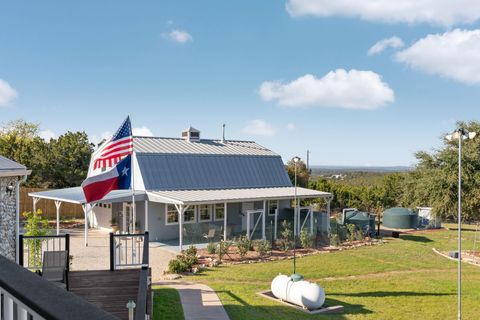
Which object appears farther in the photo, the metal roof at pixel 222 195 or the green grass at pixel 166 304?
the metal roof at pixel 222 195

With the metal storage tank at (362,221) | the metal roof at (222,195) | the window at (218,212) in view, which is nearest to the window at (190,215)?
the metal roof at (222,195)

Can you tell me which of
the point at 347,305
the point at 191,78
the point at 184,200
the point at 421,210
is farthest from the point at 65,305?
the point at 421,210

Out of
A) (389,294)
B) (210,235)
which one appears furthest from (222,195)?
(389,294)

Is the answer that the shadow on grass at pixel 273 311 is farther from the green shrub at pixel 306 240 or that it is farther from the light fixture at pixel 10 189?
the green shrub at pixel 306 240

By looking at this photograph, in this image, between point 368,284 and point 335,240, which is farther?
point 335,240

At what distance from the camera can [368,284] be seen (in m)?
16.4

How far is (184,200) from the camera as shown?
21844 mm

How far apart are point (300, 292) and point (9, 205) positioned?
329 inches

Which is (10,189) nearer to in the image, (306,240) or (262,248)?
(262,248)

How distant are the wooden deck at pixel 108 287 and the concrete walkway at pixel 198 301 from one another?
2.55 meters

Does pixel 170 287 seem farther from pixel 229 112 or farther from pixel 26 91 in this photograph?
pixel 26 91

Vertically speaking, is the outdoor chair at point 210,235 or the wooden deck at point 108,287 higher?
the wooden deck at point 108,287

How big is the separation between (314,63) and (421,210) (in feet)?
46.8

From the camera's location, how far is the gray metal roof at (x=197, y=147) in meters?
27.0
